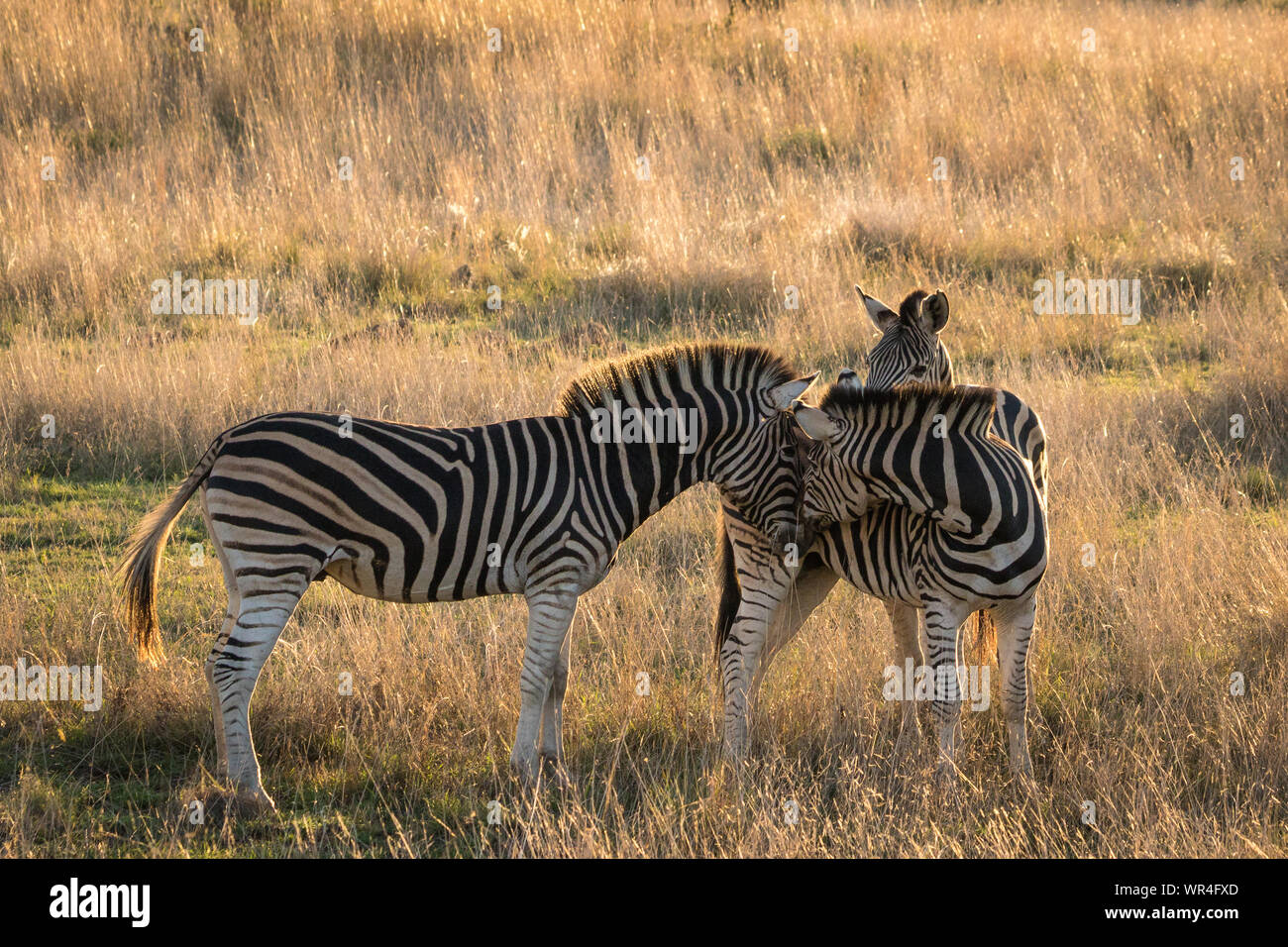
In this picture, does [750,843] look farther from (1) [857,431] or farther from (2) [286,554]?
(2) [286,554]

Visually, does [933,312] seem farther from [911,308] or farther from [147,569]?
[147,569]

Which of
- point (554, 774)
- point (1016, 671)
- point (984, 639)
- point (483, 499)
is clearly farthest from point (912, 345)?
point (554, 774)

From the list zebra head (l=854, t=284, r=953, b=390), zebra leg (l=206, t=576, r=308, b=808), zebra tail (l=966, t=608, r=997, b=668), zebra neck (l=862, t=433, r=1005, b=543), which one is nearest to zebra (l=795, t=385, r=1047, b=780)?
zebra neck (l=862, t=433, r=1005, b=543)

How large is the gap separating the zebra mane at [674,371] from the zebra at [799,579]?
0.34 m

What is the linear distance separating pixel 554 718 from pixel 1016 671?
76.3 inches

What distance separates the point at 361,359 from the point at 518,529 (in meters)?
4.67

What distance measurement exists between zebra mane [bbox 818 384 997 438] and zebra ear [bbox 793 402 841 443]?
0.09 m

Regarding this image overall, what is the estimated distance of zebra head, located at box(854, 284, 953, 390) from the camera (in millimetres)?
6145

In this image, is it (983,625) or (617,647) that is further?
(617,647)

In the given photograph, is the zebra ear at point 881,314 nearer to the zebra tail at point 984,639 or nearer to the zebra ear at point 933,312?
the zebra ear at point 933,312

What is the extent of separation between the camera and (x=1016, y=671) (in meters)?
5.22
